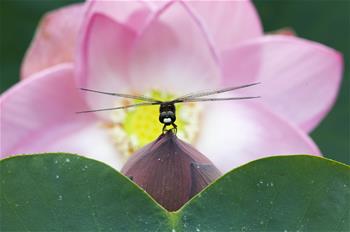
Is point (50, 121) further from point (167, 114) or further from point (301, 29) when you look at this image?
point (301, 29)

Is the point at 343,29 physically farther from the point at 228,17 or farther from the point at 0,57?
the point at 0,57

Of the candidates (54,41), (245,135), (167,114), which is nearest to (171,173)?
(167,114)

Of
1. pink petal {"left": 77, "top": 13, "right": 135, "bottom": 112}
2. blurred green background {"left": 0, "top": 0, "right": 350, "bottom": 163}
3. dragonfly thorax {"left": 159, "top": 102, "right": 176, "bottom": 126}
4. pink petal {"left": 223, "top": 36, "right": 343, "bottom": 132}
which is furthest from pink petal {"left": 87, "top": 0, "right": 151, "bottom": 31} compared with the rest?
blurred green background {"left": 0, "top": 0, "right": 350, "bottom": 163}

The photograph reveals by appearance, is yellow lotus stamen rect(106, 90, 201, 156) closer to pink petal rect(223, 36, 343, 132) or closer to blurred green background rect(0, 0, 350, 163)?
pink petal rect(223, 36, 343, 132)

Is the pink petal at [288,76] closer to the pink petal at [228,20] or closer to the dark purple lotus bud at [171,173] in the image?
the pink petal at [228,20]

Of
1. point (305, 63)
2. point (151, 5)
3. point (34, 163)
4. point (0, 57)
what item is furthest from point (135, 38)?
point (0, 57)

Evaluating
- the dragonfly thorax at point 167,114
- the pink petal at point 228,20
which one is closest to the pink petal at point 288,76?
the pink petal at point 228,20
